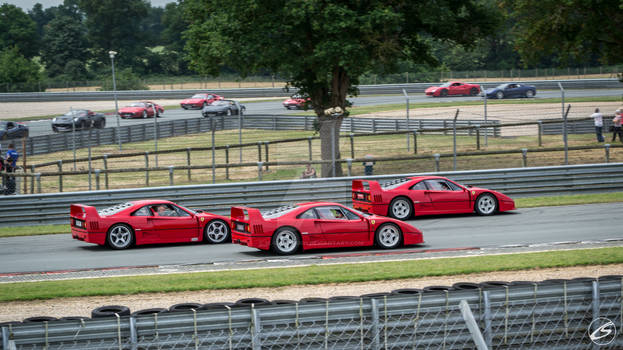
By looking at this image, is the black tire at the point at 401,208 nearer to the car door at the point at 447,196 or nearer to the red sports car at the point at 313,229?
the car door at the point at 447,196

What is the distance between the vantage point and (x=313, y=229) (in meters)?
14.6

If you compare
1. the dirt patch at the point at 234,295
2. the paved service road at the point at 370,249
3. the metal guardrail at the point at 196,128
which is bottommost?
the paved service road at the point at 370,249

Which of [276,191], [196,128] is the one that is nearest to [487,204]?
[276,191]

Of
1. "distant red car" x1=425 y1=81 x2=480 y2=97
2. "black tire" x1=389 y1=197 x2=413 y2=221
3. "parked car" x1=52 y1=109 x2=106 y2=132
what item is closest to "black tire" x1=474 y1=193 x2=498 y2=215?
"black tire" x1=389 y1=197 x2=413 y2=221

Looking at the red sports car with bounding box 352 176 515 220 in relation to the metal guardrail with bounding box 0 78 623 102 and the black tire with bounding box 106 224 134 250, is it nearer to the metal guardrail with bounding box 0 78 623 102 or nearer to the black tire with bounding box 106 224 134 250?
the black tire with bounding box 106 224 134 250

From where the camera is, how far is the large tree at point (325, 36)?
24.4 metres

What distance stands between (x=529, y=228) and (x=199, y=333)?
11.3 metres

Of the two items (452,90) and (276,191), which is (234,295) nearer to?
(276,191)

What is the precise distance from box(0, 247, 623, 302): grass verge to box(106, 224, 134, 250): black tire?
10.2 feet

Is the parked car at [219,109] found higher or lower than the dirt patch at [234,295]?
higher

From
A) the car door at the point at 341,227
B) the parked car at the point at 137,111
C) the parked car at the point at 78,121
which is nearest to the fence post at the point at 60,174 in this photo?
the car door at the point at 341,227

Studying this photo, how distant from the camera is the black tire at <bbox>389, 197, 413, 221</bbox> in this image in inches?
709

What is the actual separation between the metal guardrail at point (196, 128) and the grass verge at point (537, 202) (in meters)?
10.8

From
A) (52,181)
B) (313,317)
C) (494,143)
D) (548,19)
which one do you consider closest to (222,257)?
(313,317)
